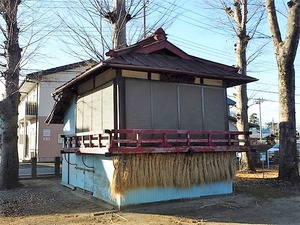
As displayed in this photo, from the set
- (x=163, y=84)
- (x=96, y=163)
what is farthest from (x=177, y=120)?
(x=96, y=163)

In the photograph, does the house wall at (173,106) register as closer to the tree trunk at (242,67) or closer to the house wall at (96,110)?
the house wall at (96,110)

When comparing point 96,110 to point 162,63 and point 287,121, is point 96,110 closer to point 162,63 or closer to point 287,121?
point 162,63

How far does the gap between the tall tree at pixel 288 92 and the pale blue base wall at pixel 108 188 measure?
354 cm

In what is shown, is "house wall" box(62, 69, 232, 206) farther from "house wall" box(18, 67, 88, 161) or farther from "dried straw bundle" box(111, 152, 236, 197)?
"house wall" box(18, 67, 88, 161)

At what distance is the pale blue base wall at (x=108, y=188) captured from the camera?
917cm

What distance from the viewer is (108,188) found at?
376 inches

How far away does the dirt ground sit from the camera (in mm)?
7809

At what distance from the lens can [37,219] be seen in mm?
8078

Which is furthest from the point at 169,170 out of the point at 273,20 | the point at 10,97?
the point at 273,20

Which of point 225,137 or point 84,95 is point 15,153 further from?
point 225,137

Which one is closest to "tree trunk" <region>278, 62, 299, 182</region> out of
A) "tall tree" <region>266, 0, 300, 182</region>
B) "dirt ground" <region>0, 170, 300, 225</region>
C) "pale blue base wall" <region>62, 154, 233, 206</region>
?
"tall tree" <region>266, 0, 300, 182</region>

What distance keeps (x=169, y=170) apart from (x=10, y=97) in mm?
7227

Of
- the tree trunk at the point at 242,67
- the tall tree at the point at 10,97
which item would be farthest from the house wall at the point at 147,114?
the tree trunk at the point at 242,67

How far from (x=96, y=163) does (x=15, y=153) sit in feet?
14.8
